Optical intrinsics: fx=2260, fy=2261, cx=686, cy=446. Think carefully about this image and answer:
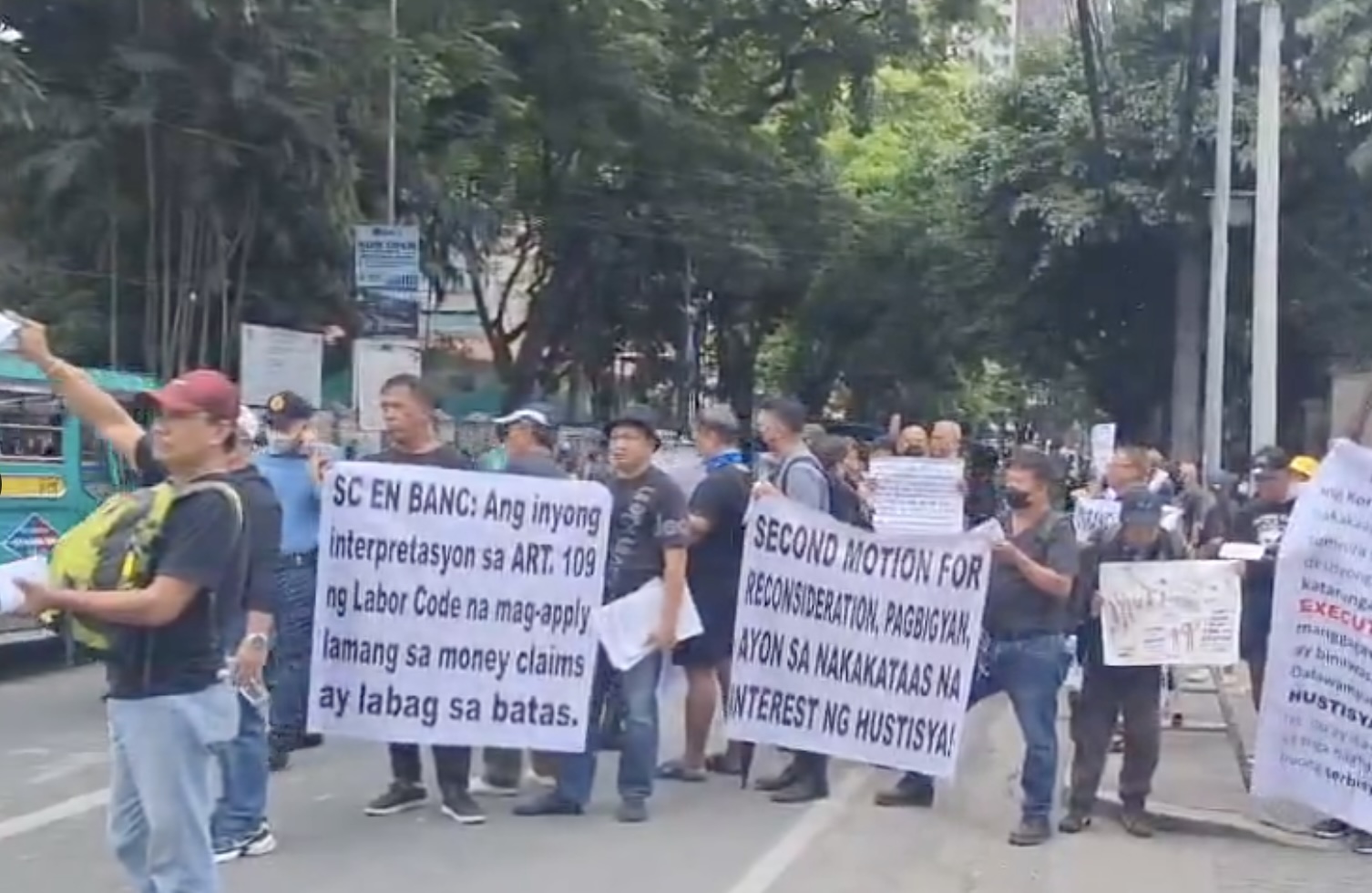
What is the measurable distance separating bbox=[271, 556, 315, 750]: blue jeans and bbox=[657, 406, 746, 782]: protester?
1.83 m

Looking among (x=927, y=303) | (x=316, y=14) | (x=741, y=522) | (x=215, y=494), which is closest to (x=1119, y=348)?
(x=927, y=303)

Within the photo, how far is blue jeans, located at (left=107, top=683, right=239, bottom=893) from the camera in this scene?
590 centimetres

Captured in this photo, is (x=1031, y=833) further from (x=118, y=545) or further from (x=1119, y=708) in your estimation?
(x=118, y=545)

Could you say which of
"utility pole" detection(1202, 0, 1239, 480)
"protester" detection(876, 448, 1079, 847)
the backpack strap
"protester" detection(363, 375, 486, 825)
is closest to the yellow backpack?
the backpack strap

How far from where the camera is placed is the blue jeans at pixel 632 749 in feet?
33.4

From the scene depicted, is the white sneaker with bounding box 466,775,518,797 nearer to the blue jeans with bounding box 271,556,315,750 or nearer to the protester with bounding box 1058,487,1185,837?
the blue jeans with bounding box 271,556,315,750

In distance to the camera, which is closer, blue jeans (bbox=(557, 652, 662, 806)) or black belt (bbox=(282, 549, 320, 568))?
blue jeans (bbox=(557, 652, 662, 806))

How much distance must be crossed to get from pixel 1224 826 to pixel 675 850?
104 inches

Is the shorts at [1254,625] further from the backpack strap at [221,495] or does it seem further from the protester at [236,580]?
the backpack strap at [221,495]

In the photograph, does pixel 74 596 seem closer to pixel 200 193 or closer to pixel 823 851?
pixel 823 851

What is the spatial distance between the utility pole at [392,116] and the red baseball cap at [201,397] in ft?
61.7

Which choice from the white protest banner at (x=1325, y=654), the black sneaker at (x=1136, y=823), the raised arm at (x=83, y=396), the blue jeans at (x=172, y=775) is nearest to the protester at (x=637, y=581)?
the black sneaker at (x=1136, y=823)

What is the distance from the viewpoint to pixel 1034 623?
997 centimetres

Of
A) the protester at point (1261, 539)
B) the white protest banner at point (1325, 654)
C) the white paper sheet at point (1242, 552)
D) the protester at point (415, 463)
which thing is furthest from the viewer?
the protester at point (1261, 539)
